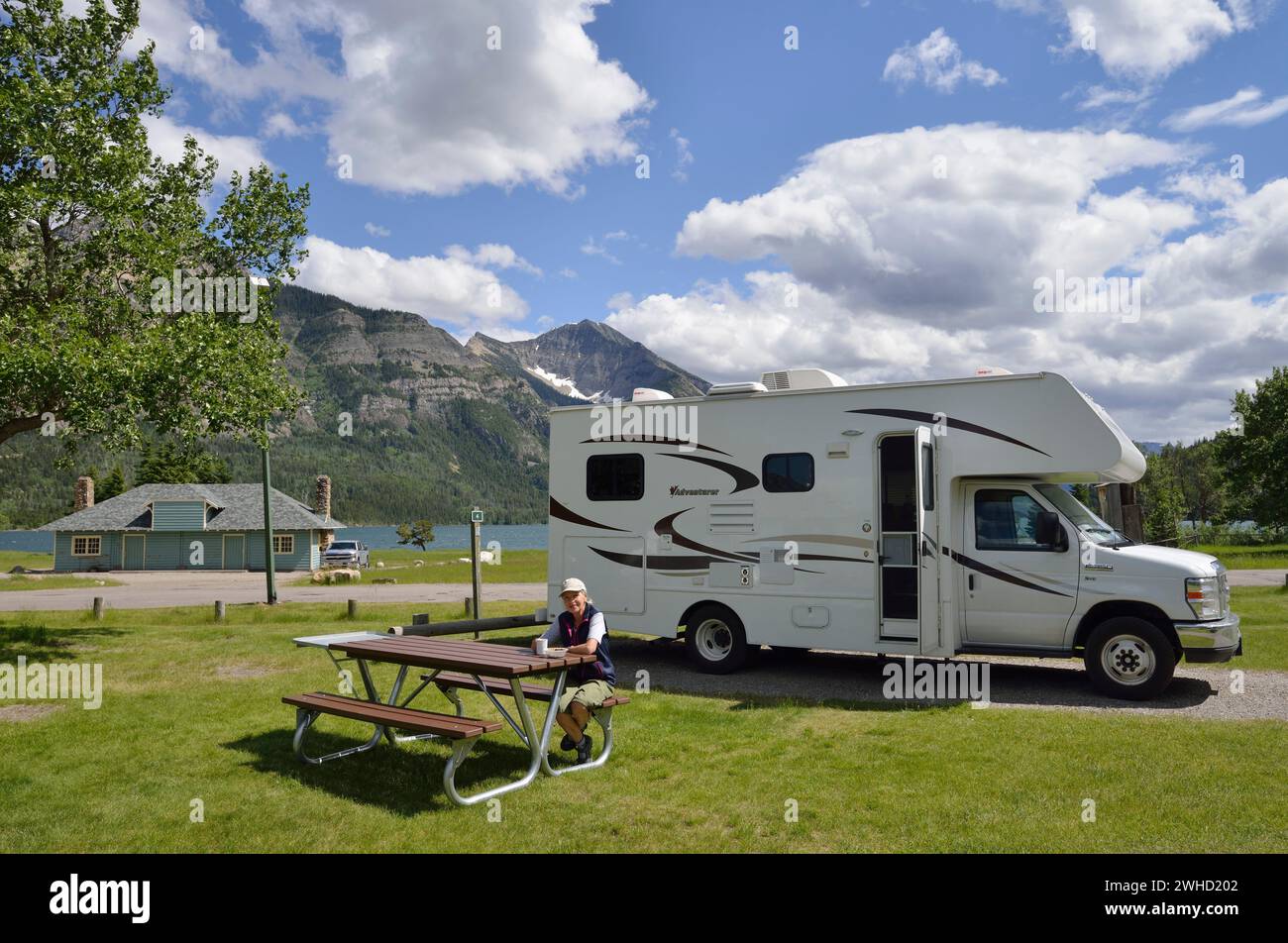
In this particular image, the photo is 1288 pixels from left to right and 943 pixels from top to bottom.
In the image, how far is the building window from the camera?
50775mm

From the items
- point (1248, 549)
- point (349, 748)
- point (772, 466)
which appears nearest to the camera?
point (349, 748)

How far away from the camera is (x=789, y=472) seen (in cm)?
1108

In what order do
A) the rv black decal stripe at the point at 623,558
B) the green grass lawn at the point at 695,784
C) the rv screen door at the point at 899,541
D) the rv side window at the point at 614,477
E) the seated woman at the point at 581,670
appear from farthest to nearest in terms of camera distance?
1. the rv side window at the point at 614,477
2. the rv black decal stripe at the point at 623,558
3. the rv screen door at the point at 899,541
4. the seated woman at the point at 581,670
5. the green grass lawn at the point at 695,784

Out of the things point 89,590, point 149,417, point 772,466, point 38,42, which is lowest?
point 89,590

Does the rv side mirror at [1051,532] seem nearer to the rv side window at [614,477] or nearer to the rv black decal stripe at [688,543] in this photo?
the rv black decal stripe at [688,543]

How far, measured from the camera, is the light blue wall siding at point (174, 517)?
2020 inches

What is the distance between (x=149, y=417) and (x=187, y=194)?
5605 millimetres

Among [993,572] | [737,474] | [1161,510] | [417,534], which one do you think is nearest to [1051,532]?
[993,572]

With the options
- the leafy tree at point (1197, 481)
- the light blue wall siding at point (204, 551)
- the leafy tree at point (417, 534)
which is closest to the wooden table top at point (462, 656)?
the light blue wall siding at point (204, 551)

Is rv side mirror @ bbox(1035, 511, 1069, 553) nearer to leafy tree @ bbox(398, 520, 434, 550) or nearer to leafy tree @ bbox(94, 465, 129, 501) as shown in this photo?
leafy tree @ bbox(398, 520, 434, 550)

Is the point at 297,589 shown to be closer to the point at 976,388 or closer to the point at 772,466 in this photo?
the point at 772,466

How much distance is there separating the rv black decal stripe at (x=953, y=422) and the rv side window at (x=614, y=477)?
3188mm
